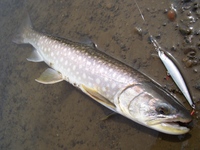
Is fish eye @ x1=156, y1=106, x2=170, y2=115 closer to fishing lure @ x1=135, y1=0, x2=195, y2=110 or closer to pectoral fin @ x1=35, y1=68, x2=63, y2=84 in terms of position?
fishing lure @ x1=135, y1=0, x2=195, y2=110

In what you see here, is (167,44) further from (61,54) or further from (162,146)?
(61,54)

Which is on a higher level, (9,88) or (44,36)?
(44,36)

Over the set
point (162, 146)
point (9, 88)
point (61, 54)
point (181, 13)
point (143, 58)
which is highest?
point (181, 13)

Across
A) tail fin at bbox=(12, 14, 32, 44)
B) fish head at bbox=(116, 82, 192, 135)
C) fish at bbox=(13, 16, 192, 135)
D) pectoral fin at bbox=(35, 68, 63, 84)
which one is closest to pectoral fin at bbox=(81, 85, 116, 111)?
fish at bbox=(13, 16, 192, 135)

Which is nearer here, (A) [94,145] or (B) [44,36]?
(A) [94,145]

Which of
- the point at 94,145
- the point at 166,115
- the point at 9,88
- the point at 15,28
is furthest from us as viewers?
the point at 15,28

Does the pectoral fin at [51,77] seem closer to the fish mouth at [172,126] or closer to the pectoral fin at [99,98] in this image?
the pectoral fin at [99,98]

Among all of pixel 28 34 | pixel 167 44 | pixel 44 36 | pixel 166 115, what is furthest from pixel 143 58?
pixel 28 34
